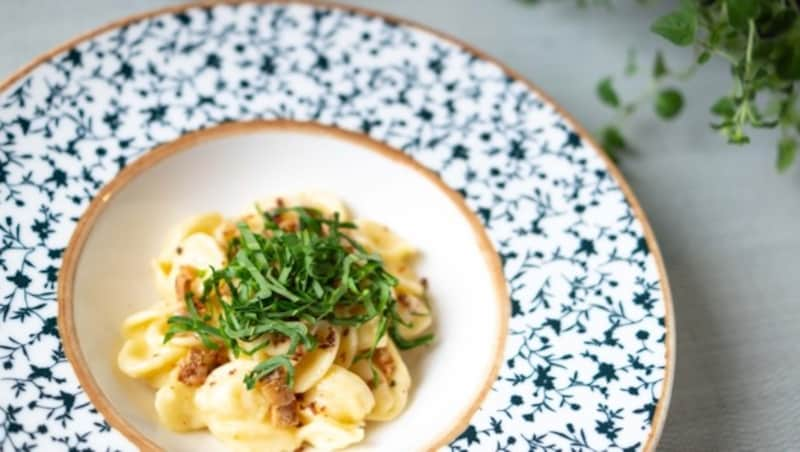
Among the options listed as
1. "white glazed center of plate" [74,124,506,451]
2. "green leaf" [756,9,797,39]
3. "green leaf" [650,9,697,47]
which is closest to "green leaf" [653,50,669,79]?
"green leaf" [756,9,797,39]

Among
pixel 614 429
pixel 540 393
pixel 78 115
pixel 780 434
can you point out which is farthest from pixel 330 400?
pixel 780 434

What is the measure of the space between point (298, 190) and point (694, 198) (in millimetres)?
1566

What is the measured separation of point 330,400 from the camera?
2.82 m

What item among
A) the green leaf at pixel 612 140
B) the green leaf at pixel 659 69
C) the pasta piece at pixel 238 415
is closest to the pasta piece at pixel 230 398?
the pasta piece at pixel 238 415

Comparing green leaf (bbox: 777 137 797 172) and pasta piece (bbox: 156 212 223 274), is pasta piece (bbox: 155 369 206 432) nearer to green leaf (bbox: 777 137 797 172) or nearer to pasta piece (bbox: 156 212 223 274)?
pasta piece (bbox: 156 212 223 274)

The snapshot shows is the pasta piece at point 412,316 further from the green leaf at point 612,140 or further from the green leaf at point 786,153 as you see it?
the green leaf at point 786,153

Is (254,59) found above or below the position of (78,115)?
above

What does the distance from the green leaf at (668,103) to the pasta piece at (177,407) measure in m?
2.16

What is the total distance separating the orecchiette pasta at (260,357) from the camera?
278cm

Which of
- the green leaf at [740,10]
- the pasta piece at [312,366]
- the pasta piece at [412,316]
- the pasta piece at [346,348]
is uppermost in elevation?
the green leaf at [740,10]

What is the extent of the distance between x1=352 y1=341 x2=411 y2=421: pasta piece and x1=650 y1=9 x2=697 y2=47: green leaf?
4.29 ft

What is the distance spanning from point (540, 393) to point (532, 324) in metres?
0.25

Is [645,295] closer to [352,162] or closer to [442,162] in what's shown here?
[442,162]

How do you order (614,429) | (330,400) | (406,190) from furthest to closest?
(406,190) < (330,400) < (614,429)
